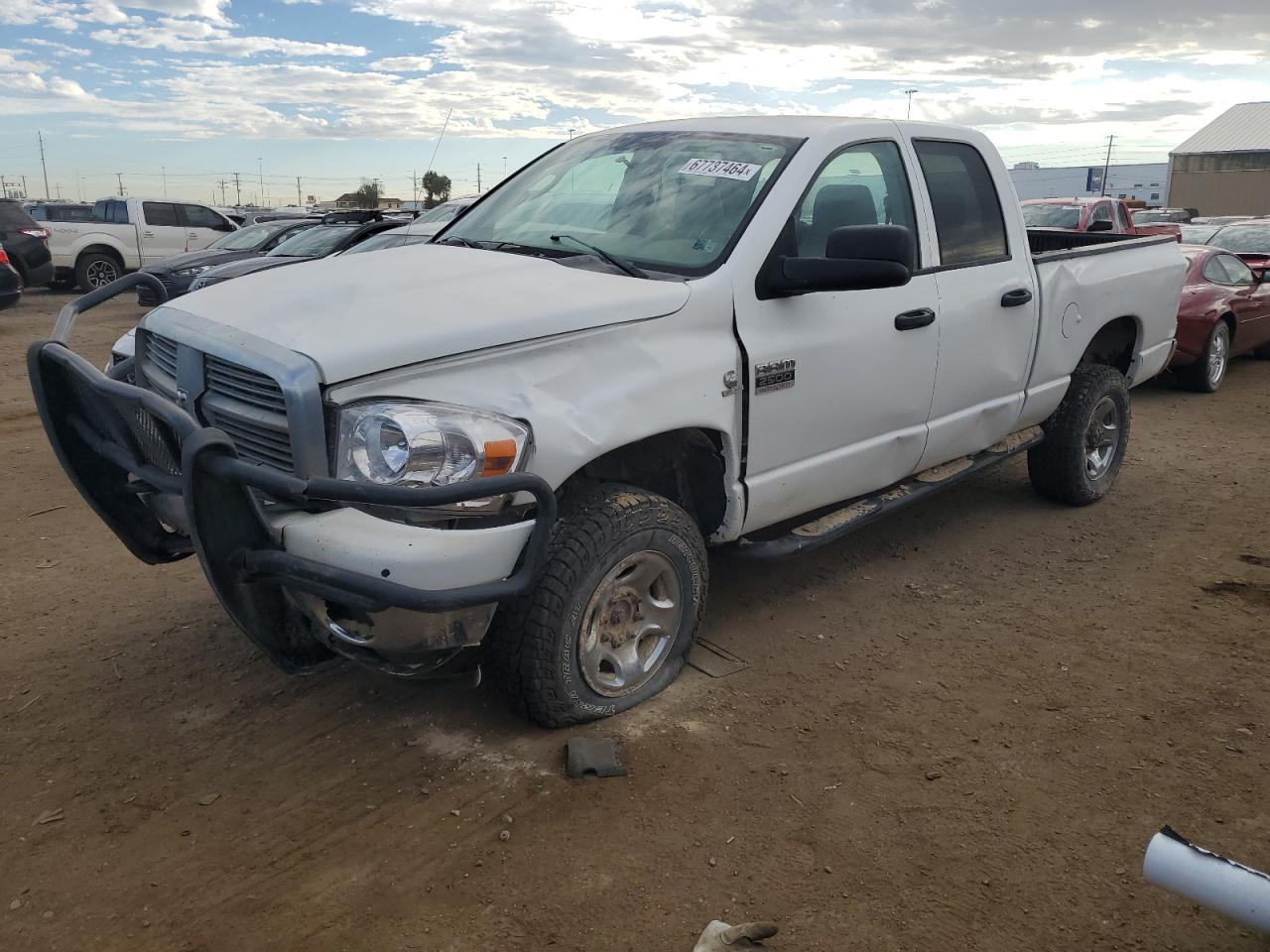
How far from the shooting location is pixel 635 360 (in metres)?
3.28

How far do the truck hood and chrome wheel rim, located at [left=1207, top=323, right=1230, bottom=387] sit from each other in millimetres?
8371

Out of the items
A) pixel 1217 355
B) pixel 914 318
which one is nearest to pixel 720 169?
pixel 914 318

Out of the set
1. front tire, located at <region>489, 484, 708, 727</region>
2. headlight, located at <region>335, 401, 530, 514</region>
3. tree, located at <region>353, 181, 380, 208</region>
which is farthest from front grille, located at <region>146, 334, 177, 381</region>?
tree, located at <region>353, 181, 380, 208</region>

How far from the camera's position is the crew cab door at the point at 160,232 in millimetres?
19562

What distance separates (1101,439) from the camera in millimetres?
6016

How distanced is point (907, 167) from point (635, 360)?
1867 mm

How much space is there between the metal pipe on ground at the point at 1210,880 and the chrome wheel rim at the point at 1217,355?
886 centimetres

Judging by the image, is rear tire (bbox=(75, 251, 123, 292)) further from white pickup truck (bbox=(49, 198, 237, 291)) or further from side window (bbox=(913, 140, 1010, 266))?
side window (bbox=(913, 140, 1010, 266))

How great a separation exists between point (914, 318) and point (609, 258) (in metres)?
1.35

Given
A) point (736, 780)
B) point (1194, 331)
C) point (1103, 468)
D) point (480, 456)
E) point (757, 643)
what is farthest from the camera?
point (1194, 331)

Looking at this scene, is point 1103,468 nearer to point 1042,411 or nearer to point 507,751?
point 1042,411

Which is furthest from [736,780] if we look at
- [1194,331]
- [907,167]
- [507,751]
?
[1194,331]

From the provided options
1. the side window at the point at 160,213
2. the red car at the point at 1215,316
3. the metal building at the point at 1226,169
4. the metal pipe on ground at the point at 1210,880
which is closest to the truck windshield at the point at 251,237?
the side window at the point at 160,213

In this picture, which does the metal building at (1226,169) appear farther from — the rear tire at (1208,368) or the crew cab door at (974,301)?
the crew cab door at (974,301)
